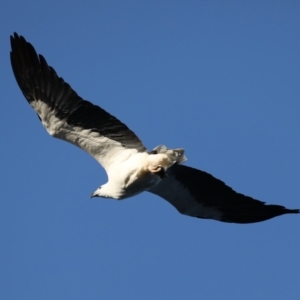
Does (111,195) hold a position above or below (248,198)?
below

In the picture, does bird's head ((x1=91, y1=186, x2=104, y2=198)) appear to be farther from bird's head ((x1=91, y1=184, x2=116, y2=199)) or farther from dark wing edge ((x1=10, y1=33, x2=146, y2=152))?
dark wing edge ((x1=10, y1=33, x2=146, y2=152))

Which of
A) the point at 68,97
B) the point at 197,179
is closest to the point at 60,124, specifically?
the point at 68,97

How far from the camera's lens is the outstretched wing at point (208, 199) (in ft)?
45.3

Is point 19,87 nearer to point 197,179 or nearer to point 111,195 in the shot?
point 111,195

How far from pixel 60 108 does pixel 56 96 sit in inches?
7.1

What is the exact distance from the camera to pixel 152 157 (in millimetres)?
13133

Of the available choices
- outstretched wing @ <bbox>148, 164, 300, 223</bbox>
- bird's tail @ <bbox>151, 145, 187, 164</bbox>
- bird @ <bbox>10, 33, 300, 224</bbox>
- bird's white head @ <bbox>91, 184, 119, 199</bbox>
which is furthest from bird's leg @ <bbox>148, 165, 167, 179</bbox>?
bird's white head @ <bbox>91, 184, 119, 199</bbox>

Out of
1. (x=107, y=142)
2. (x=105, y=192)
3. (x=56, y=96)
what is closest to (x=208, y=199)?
(x=105, y=192)

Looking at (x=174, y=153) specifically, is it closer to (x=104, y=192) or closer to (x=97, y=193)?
(x=104, y=192)

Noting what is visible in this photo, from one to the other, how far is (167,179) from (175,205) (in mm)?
700

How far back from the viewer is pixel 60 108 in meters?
12.9

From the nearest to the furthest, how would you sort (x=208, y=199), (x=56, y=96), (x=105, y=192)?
(x=56, y=96)
(x=105, y=192)
(x=208, y=199)

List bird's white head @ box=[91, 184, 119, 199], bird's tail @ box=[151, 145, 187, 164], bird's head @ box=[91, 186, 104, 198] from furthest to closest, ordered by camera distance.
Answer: bird's head @ box=[91, 186, 104, 198], bird's white head @ box=[91, 184, 119, 199], bird's tail @ box=[151, 145, 187, 164]

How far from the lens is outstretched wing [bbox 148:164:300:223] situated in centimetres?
1380
